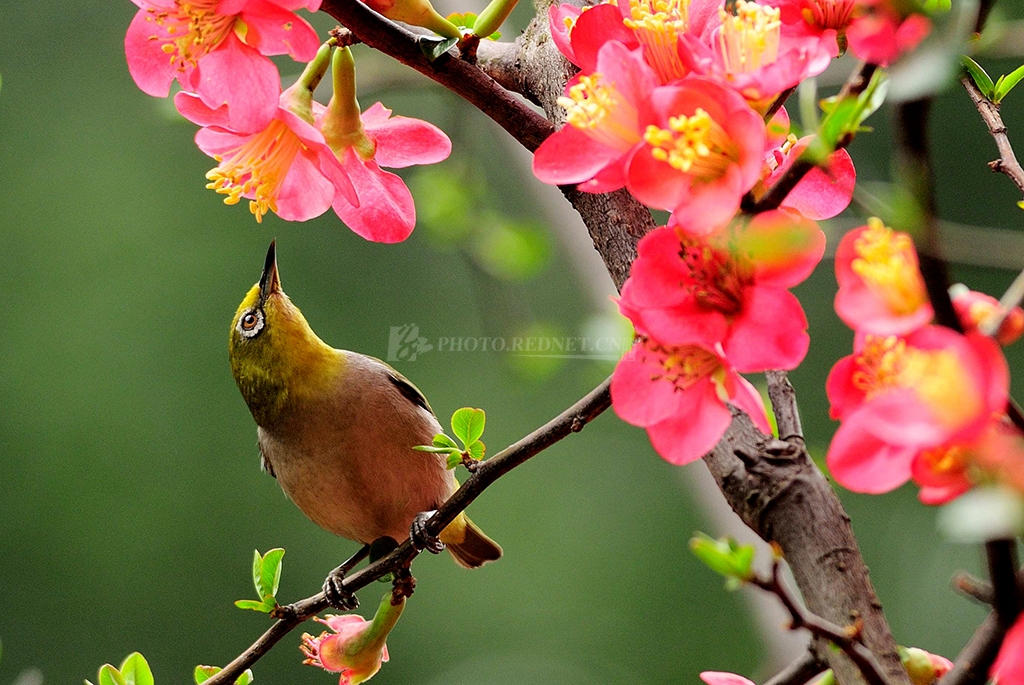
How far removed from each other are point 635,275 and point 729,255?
1.7 inches

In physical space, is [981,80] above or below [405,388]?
above

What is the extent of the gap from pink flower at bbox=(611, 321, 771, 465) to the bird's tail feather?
976mm

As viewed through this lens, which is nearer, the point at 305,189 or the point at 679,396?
the point at 679,396

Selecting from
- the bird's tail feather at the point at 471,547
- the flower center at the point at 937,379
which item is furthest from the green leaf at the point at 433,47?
the bird's tail feather at the point at 471,547

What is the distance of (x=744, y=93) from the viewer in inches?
17.2

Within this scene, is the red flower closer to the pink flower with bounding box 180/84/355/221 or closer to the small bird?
the pink flower with bounding box 180/84/355/221

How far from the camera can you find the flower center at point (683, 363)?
0.47 meters

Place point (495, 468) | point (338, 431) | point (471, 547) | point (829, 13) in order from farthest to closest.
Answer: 1. point (471, 547)
2. point (338, 431)
3. point (495, 468)
4. point (829, 13)

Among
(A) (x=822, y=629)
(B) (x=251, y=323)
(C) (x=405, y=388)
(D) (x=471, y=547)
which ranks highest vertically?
(A) (x=822, y=629)

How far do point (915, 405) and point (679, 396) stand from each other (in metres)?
0.15

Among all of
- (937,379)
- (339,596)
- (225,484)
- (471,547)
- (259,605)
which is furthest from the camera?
(225,484)

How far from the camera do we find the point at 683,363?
0.47 m

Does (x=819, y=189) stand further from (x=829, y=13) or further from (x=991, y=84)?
(x=991, y=84)

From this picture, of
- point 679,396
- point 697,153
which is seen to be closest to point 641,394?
point 679,396
